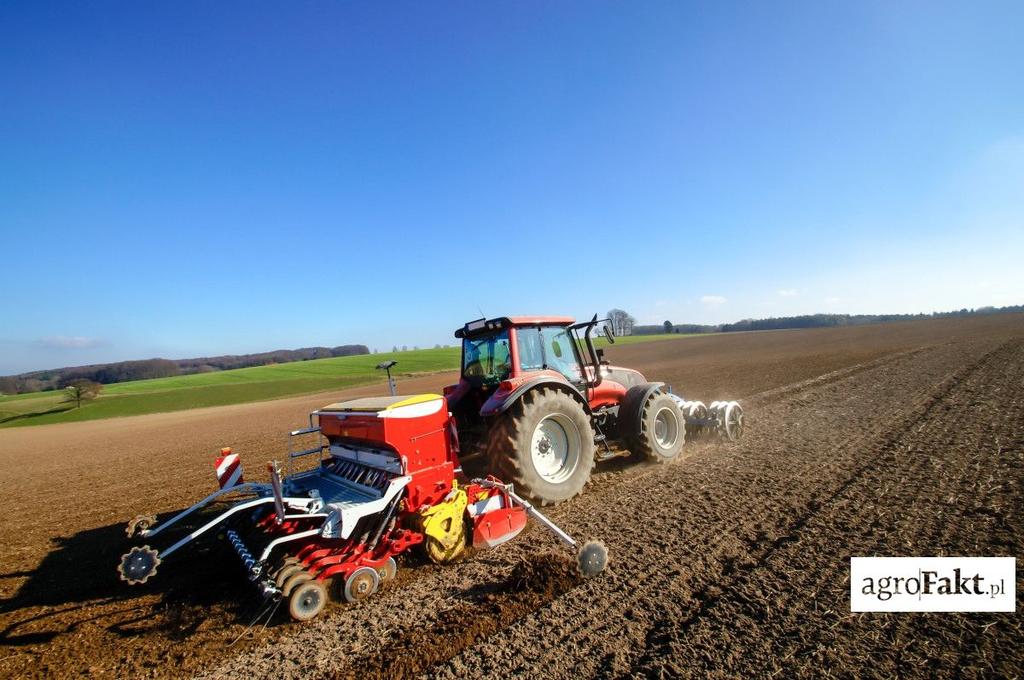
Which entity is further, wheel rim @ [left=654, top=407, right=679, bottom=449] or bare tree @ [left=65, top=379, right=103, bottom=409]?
bare tree @ [left=65, top=379, right=103, bottom=409]

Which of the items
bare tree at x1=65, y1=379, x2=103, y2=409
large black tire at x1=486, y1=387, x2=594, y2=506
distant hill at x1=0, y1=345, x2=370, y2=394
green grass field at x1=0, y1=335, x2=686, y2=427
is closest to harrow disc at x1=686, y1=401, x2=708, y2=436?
large black tire at x1=486, y1=387, x2=594, y2=506

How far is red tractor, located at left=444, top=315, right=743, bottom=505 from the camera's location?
4.75m

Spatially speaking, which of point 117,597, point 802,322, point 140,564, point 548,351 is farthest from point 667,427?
point 802,322

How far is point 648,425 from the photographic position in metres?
6.24

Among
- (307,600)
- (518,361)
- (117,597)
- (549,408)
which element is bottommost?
(117,597)

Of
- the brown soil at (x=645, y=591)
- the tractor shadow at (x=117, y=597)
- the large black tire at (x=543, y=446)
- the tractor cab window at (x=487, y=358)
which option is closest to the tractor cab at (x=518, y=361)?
the tractor cab window at (x=487, y=358)

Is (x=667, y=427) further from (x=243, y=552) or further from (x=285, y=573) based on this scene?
(x=243, y=552)

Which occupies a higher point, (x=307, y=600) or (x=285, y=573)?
(x=285, y=573)

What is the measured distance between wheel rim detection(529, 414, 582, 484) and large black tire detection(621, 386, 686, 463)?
1263 millimetres

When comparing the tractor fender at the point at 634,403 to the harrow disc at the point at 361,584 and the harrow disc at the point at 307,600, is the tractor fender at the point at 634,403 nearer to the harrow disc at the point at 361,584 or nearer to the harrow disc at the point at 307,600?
the harrow disc at the point at 361,584

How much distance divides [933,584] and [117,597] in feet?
20.2

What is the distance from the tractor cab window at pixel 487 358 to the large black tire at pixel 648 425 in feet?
5.88

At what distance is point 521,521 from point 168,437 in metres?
18.2

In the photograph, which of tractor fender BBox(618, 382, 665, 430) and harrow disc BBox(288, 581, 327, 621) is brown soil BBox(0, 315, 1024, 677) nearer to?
harrow disc BBox(288, 581, 327, 621)
